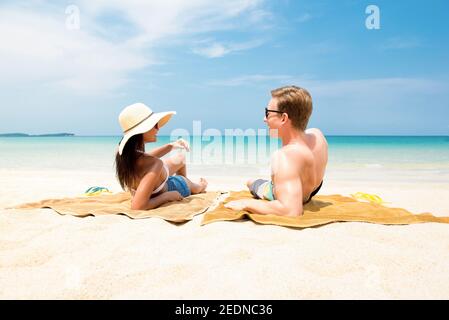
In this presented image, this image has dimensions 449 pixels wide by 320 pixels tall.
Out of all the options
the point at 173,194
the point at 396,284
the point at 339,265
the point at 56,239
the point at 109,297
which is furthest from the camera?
the point at 173,194

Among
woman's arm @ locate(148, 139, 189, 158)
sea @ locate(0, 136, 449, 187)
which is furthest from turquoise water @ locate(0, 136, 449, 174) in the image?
woman's arm @ locate(148, 139, 189, 158)

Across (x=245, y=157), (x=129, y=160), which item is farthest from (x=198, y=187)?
(x=245, y=157)

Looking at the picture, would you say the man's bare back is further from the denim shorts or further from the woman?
the denim shorts

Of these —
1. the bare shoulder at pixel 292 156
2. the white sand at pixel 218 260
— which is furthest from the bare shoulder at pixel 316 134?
the white sand at pixel 218 260

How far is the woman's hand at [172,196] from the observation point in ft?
15.1

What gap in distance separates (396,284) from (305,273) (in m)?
0.55

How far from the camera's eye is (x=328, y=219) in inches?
141

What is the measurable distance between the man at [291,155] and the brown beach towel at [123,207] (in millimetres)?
538

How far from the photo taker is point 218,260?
8.36 ft

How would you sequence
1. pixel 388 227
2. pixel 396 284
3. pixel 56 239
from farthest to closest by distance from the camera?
1. pixel 388 227
2. pixel 56 239
3. pixel 396 284

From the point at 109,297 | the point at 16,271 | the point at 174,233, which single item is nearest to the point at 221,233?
the point at 174,233

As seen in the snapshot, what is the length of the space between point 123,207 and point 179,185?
974 millimetres

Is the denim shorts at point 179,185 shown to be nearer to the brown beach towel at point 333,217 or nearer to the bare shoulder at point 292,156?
the brown beach towel at point 333,217
